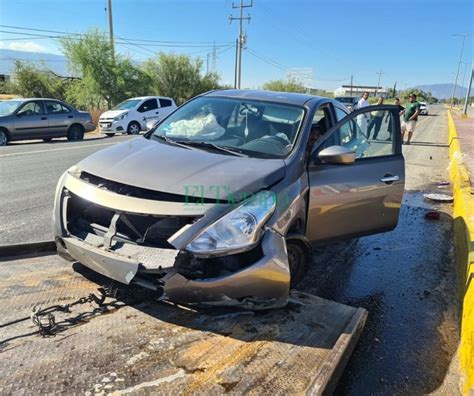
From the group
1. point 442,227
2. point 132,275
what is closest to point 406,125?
point 442,227

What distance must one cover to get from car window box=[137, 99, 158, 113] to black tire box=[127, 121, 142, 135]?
2.01ft

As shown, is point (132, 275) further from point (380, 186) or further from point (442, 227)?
point (442, 227)

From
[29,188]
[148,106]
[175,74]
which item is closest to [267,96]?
[29,188]

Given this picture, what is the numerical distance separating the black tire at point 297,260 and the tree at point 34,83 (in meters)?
31.4

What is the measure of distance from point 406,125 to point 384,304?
13.0 m

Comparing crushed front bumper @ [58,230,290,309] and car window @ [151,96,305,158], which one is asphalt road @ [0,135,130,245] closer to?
car window @ [151,96,305,158]

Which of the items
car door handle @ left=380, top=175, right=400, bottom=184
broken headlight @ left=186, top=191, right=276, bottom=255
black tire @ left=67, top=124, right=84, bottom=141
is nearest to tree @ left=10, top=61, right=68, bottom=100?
black tire @ left=67, top=124, right=84, bottom=141

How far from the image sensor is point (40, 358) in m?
2.28

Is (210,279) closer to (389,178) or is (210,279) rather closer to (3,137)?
(389,178)

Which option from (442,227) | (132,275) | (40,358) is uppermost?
(132,275)

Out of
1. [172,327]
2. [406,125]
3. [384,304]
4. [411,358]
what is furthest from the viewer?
[406,125]

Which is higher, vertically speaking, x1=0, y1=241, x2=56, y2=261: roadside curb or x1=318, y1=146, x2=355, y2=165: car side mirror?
x1=318, y1=146, x2=355, y2=165: car side mirror

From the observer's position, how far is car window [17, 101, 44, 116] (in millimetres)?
13633

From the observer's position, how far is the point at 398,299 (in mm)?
3797
